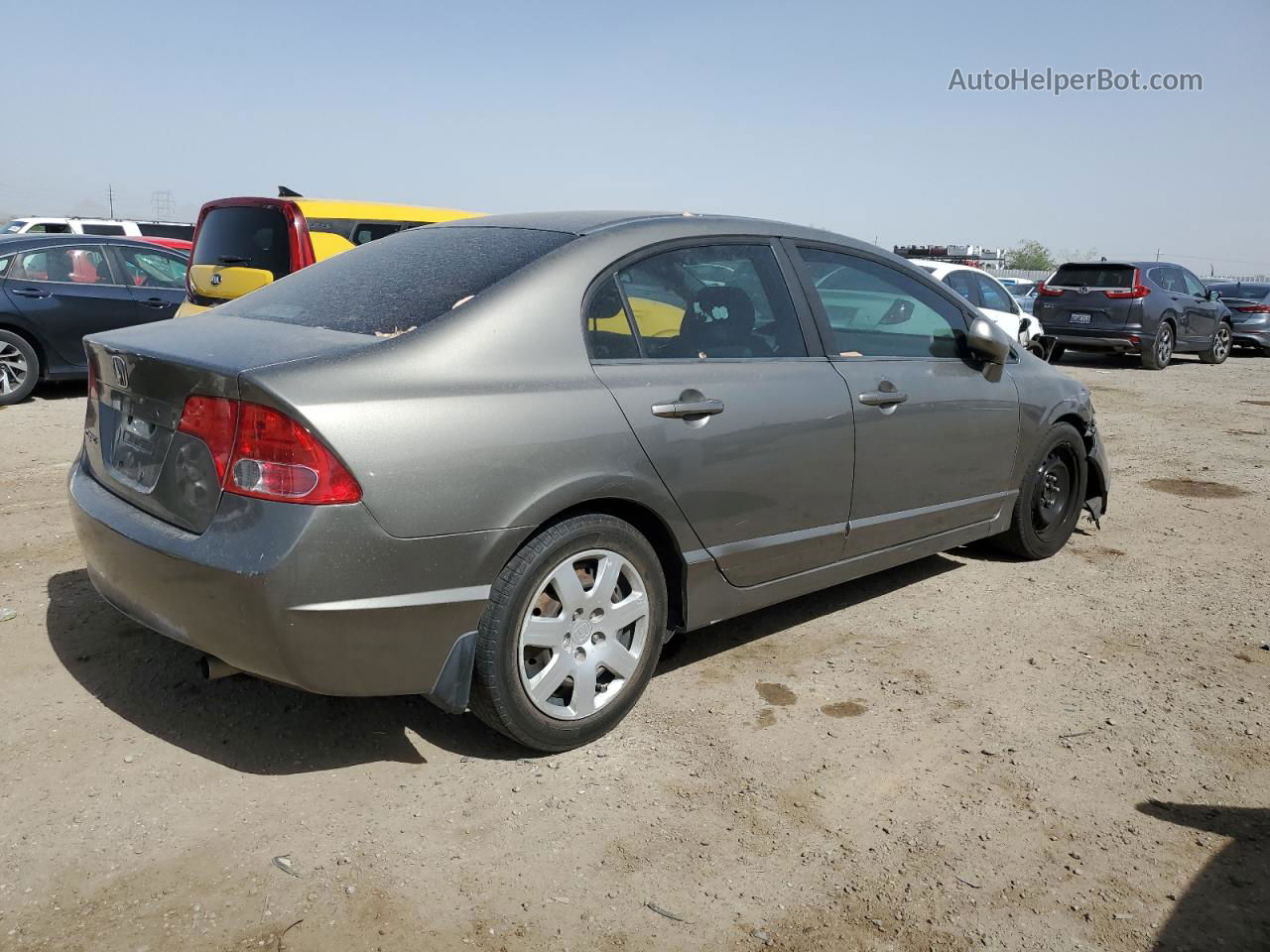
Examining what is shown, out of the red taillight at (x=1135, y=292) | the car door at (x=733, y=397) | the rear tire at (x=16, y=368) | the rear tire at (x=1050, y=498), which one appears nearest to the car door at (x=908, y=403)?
the car door at (x=733, y=397)

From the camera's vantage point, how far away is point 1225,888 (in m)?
2.69

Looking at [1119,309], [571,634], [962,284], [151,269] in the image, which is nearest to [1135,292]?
[1119,309]

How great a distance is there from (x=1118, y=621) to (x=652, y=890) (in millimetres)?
2885

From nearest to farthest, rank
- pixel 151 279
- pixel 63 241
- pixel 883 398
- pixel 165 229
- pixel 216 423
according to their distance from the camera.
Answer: pixel 216 423, pixel 883 398, pixel 63 241, pixel 151 279, pixel 165 229

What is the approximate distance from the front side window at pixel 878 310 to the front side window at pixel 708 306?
243 millimetres

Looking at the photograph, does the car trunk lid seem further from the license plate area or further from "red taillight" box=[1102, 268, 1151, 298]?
"red taillight" box=[1102, 268, 1151, 298]

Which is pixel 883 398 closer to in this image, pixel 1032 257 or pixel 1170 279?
pixel 1170 279

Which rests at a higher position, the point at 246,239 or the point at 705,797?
the point at 246,239

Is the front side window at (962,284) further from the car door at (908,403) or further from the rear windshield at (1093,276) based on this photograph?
the car door at (908,403)

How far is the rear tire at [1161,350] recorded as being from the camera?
1611 centimetres

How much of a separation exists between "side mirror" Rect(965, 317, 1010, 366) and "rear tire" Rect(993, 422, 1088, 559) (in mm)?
686

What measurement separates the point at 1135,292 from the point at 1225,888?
1509 cm

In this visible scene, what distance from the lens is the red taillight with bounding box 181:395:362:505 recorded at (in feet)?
8.75

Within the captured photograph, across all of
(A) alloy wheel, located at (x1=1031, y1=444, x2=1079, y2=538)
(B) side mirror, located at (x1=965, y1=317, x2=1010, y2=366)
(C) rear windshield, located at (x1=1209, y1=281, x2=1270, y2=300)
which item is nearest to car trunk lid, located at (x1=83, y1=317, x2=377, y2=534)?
(B) side mirror, located at (x1=965, y1=317, x2=1010, y2=366)
